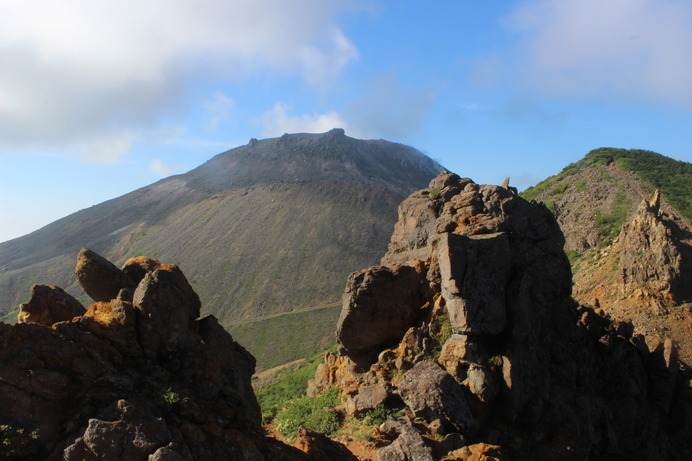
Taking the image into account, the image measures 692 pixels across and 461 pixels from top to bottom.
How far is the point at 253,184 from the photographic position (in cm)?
11725

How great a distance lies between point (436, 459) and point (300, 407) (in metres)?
5.87

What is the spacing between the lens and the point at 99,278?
36.7 feet

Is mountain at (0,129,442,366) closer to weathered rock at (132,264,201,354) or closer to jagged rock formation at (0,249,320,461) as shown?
weathered rock at (132,264,201,354)

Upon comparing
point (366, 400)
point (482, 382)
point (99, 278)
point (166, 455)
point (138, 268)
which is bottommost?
point (366, 400)

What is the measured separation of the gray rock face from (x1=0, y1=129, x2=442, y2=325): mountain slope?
167 feet

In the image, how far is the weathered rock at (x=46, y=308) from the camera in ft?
31.8

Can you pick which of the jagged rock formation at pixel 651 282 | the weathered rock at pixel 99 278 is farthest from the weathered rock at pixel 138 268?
the jagged rock formation at pixel 651 282

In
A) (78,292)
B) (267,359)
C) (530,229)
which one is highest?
(530,229)

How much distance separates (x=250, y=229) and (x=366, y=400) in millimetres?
78991

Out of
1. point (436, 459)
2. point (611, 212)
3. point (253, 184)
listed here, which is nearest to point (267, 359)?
point (611, 212)

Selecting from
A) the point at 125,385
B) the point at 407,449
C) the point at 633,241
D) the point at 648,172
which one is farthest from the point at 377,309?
the point at 648,172

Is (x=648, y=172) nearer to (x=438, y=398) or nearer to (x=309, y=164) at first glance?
(x=438, y=398)

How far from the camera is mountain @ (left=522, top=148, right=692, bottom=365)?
29.8 meters

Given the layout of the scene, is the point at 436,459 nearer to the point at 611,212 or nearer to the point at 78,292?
the point at 611,212
